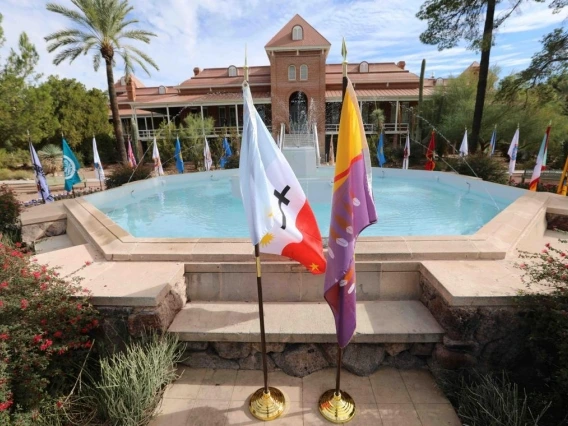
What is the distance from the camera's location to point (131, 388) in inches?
113

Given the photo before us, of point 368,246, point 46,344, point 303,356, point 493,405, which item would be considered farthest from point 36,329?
point 493,405

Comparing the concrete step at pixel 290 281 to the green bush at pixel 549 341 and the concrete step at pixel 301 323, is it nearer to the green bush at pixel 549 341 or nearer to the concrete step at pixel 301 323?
A: the concrete step at pixel 301 323

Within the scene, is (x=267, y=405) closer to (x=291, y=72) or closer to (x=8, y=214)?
(x=8, y=214)

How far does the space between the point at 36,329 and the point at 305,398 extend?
8.38 ft

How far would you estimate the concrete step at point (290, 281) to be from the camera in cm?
401

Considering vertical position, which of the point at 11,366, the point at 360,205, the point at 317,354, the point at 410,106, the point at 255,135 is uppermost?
the point at 410,106

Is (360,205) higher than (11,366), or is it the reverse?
(360,205)

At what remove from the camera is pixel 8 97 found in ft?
75.5

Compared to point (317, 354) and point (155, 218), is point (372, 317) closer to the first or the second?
point (317, 354)

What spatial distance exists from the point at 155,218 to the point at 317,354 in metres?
6.43

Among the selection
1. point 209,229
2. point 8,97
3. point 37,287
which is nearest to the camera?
point 37,287

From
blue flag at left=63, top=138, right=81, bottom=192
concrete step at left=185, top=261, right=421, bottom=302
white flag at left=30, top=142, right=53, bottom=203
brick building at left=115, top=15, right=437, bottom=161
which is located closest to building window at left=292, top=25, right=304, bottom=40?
brick building at left=115, top=15, right=437, bottom=161

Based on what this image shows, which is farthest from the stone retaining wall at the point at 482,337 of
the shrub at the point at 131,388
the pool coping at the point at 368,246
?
the shrub at the point at 131,388

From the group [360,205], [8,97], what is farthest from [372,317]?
[8,97]
